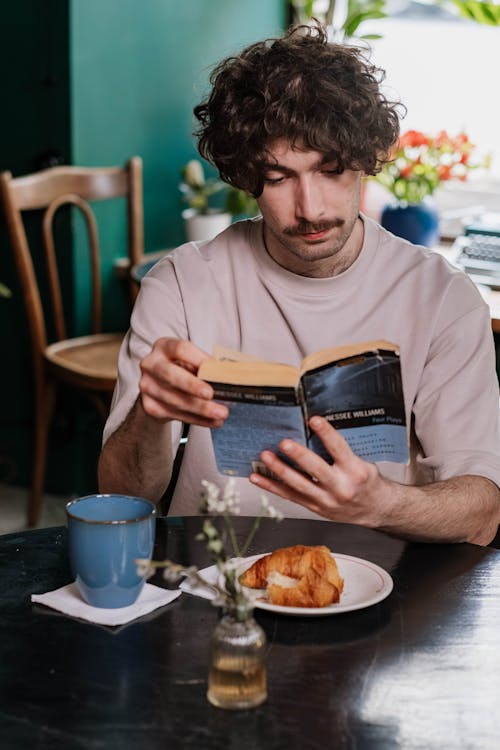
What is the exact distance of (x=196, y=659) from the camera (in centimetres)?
110

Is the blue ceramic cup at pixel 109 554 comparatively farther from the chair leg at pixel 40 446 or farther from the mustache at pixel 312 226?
the chair leg at pixel 40 446

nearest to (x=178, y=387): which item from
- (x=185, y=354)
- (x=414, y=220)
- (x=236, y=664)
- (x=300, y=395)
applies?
(x=185, y=354)

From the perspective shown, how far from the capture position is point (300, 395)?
1.21 metres

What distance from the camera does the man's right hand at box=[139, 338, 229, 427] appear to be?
124 centimetres

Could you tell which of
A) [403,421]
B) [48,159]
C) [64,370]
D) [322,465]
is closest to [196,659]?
[322,465]

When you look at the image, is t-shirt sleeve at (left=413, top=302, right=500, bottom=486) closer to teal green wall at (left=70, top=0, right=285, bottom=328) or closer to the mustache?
the mustache

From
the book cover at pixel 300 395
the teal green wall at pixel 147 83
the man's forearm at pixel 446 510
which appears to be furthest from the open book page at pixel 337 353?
the teal green wall at pixel 147 83

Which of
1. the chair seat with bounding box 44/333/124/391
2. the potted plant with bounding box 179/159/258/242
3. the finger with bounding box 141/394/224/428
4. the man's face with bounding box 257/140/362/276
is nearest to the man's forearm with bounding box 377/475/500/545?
the finger with bounding box 141/394/224/428

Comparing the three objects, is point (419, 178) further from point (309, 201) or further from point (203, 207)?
point (309, 201)

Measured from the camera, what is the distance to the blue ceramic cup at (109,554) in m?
Result: 1.17

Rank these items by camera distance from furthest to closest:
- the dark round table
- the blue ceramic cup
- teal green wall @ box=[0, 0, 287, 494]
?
teal green wall @ box=[0, 0, 287, 494]
the blue ceramic cup
the dark round table

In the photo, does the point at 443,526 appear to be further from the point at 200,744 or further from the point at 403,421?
the point at 200,744

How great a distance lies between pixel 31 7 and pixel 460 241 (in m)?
1.42

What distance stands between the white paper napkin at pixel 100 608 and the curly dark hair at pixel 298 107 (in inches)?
26.4
